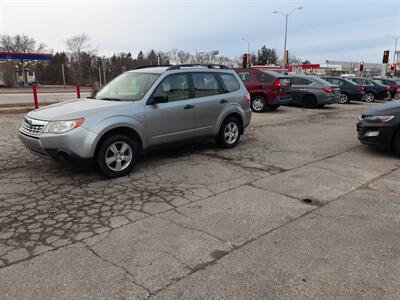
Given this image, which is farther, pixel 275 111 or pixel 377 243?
pixel 275 111

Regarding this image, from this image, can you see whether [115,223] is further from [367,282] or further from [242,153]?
[242,153]

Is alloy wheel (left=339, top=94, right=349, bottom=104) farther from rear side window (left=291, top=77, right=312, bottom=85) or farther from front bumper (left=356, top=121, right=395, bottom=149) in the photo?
front bumper (left=356, top=121, right=395, bottom=149)

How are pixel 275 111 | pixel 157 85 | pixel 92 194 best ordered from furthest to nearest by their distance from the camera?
pixel 275 111 < pixel 157 85 < pixel 92 194

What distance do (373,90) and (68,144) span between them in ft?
73.0

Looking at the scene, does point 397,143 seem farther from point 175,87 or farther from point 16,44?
point 16,44

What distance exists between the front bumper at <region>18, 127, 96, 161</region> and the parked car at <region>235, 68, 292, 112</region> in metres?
10.3

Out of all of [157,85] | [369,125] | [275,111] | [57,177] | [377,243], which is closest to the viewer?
[377,243]

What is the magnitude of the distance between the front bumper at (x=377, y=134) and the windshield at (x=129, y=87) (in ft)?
14.8

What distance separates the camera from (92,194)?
504 cm

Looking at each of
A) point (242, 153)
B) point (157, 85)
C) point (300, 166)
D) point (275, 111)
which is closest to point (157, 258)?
point (157, 85)

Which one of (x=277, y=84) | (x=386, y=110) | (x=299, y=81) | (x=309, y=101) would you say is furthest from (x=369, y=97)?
(x=386, y=110)

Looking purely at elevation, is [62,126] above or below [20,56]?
below

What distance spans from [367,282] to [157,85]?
4558 millimetres

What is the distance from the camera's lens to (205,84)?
7.27 m
